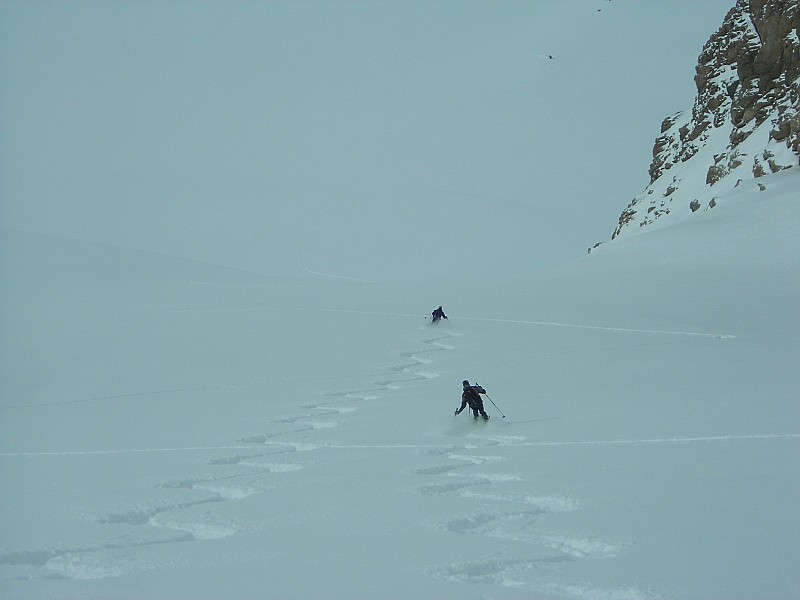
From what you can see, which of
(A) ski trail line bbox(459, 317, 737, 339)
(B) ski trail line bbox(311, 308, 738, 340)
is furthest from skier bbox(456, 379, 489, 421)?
(A) ski trail line bbox(459, 317, 737, 339)

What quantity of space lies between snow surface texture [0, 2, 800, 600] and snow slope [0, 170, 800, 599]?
0.10 ft

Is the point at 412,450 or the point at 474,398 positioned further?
the point at 474,398

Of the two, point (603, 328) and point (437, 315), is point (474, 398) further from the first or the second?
point (437, 315)

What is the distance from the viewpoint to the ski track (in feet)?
18.1

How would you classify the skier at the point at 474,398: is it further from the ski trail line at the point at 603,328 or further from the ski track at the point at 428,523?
the ski trail line at the point at 603,328

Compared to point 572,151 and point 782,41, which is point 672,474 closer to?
point 782,41

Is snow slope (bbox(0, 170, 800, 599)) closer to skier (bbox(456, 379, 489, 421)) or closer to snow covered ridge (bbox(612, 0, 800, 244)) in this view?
skier (bbox(456, 379, 489, 421))

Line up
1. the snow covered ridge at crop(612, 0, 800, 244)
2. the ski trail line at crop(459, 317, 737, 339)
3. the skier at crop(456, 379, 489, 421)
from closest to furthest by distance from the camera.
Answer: the skier at crop(456, 379, 489, 421) → the ski trail line at crop(459, 317, 737, 339) → the snow covered ridge at crop(612, 0, 800, 244)

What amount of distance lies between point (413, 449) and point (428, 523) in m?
3.07

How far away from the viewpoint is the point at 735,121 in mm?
43094

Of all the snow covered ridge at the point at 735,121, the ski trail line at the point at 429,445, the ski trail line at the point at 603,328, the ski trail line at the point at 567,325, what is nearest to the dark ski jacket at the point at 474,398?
the ski trail line at the point at 429,445

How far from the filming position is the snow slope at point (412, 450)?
218 inches

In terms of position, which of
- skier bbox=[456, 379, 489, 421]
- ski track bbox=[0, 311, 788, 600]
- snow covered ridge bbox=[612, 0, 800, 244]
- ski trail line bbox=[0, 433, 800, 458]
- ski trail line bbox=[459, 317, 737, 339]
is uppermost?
snow covered ridge bbox=[612, 0, 800, 244]

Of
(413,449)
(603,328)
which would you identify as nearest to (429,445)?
(413,449)
